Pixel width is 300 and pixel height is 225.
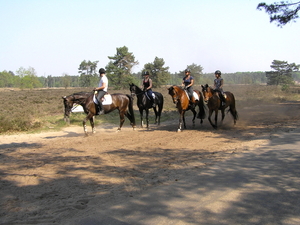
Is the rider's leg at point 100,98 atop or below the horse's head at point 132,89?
below

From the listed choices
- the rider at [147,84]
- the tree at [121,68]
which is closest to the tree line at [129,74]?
the tree at [121,68]

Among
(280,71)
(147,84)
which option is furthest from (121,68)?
(280,71)

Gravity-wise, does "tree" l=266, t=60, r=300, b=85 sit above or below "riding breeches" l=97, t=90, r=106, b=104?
above

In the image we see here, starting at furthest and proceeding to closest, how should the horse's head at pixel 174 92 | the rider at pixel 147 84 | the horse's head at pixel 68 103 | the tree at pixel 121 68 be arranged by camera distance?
the tree at pixel 121 68
the rider at pixel 147 84
the horse's head at pixel 174 92
the horse's head at pixel 68 103

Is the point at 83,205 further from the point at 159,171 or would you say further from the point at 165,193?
the point at 159,171

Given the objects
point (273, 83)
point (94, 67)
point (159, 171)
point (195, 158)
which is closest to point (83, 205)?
point (159, 171)

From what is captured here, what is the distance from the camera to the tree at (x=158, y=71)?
2398 inches

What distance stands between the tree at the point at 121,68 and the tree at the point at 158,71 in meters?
3.15

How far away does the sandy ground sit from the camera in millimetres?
5312

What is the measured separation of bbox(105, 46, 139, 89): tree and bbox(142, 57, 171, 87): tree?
124 inches

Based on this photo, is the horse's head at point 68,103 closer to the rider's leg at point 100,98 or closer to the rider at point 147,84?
the rider's leg at point 100,98

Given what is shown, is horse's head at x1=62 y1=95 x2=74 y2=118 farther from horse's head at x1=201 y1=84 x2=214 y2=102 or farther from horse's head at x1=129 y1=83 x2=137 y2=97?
horse's head at x1=201 y1=84 x2=214 y2=102

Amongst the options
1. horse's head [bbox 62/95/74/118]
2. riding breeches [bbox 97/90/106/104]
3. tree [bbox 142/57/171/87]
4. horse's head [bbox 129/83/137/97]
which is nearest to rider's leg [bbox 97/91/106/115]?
riding breeches [bbox 97/90/106/104]

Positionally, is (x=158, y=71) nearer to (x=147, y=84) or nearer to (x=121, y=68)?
(x=121, y=68)
